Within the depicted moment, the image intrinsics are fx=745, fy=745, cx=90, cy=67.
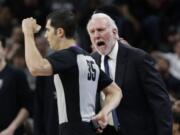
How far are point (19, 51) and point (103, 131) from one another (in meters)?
4.30

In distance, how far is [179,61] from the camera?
37.3ft

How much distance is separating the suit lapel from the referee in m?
0.69

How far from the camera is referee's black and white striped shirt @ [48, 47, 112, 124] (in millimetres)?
5781

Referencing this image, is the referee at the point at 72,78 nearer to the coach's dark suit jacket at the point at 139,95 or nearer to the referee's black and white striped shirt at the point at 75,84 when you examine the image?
the referee's black and white striped shirt at the point at 75,84

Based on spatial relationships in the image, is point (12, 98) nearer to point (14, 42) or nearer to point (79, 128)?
point (79, 128)

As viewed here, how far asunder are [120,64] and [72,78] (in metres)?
1.10

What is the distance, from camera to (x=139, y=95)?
6.75 m

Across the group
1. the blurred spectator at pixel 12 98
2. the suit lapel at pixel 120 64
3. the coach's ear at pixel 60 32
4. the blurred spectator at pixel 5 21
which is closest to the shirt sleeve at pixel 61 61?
the coach's ear at pixel 60 32

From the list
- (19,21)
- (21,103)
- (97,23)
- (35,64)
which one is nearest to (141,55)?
(97,23)

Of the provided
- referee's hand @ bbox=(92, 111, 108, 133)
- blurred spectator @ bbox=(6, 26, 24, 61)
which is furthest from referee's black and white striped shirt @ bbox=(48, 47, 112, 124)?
blurred spectator @ bbox=(6, 26, 24, 61)

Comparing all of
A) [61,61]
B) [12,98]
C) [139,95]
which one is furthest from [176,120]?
[61,61]

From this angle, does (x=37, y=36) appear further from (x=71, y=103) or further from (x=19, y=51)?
(x=71, y=103)

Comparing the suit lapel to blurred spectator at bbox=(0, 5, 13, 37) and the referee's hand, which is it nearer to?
the referee's hand

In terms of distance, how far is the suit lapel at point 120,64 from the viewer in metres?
6.77
